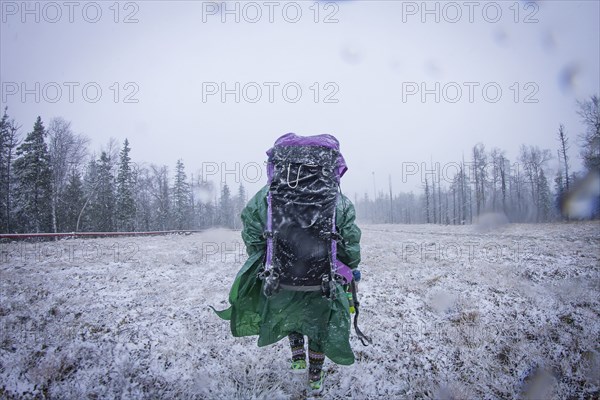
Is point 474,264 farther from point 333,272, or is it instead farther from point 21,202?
point 21,202

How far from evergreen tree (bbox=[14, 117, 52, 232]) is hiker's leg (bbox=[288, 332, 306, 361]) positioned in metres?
30.2

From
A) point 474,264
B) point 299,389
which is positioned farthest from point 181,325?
point 474,264

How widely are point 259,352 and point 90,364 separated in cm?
222

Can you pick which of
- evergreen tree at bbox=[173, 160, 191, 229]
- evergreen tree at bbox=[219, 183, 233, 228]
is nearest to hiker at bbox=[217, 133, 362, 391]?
evergreen tree at bbox=[173, 160, 191, 229]

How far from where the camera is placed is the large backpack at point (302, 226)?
7.86 ft

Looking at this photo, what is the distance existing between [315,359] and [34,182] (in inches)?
1215

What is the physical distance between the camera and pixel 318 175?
247 centimetres

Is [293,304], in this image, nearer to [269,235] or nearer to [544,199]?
[269,235]

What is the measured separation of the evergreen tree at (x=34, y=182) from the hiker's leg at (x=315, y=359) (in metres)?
30.4

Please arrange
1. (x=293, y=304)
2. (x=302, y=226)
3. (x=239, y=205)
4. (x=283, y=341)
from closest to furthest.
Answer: (x=302, y=226) → (x=293, y=304) → (x=283, y=341) → (x=239, y=205)

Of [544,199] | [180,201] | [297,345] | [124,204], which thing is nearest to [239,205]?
[180,201]

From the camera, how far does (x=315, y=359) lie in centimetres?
273

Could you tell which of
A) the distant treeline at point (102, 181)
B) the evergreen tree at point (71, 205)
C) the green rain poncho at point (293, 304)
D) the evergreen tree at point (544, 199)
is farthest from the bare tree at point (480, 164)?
the evergreen tree at point (71, 205)

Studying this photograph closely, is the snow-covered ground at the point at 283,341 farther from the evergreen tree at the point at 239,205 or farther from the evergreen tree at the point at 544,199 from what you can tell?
the evergreen tree at the point at 239,205
